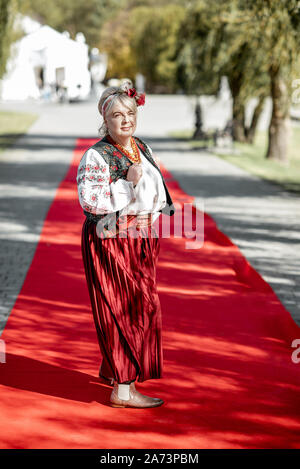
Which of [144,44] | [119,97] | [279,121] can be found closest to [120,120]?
[119,97]

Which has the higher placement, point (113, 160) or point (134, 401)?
point (113, 160)

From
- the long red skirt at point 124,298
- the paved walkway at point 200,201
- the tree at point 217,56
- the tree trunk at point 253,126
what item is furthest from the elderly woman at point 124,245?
the tree trunk at point 253,126

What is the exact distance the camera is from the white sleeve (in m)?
4.26

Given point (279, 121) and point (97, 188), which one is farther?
point (279, 121)

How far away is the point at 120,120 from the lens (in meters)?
4.36

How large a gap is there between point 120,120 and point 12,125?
99.3ft

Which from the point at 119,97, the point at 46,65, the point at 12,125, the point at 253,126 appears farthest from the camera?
the point at 46,65

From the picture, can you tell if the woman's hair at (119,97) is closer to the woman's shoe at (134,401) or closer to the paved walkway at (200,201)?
the woman's shoe at (134,401)

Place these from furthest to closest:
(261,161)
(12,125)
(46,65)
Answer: (46,65)
(12,125)
(261,161)

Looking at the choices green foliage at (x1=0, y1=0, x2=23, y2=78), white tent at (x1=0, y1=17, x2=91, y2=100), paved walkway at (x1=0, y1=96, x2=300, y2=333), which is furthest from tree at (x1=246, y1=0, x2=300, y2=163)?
green foliage at (x1=0, y1=0, x2=23, y2=78)

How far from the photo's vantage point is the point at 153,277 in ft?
14.9

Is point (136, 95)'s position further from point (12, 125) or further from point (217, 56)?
point (12, 125)
